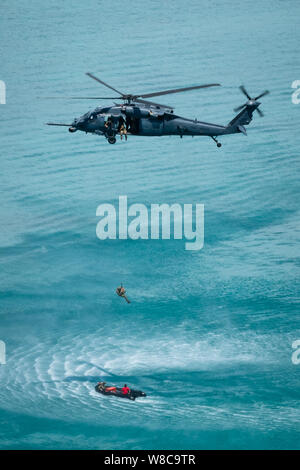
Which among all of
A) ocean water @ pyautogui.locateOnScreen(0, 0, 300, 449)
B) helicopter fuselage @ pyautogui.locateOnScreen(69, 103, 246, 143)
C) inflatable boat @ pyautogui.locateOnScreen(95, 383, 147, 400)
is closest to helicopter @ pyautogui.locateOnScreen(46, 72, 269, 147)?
helicopter fuselage @ pyautogui.locateOnScreen(69, 103, 246, 143)

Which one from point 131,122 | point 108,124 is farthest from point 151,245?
point 108,124

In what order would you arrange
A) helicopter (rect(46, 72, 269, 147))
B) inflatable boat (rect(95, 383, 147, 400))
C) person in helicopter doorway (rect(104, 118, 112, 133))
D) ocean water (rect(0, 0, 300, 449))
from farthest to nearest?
ocean water (rect(0, 0, 300, 449)) → inflatable boat (rect(95, 383, 147, 400)) → helicopter (rect(46, 72, 269, 147)) → person in helicopter doorway (rect(104, 118, 112, 133))

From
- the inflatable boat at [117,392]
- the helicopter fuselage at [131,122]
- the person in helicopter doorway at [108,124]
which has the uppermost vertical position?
the helicopter fuselage at [131,122]

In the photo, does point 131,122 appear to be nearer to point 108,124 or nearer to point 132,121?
point 132,121

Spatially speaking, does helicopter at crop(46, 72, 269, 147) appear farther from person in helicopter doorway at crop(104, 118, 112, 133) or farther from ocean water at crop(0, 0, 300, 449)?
ocean water at crop(0, 0, 300, 449)

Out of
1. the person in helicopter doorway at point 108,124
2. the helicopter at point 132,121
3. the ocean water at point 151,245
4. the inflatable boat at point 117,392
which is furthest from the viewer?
the ocean water at point 151,245

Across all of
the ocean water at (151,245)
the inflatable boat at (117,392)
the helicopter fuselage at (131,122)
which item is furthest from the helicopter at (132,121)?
the inflatable boat at (117,392)

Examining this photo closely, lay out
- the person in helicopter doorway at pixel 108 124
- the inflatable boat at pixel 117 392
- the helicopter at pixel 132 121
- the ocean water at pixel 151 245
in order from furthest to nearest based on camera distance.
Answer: the ocean water at pixel 151 245
the inflatable boat at pixel 117 392
the helicopter at pixel 132 121
the person in helicopter doorway at pixel 108 124

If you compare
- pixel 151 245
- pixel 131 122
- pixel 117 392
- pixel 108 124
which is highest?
pixel 151 245

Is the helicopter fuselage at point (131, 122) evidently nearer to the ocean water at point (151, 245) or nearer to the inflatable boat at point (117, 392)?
the ocean water at point (151, 245)

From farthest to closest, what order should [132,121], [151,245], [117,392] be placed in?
1. [151,245]
2. [117,392]
3. [132,121]
